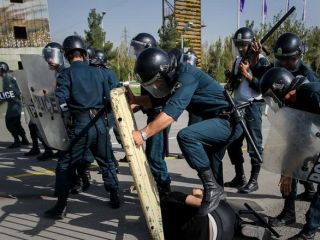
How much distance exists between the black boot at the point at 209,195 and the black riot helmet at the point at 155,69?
0.83 m

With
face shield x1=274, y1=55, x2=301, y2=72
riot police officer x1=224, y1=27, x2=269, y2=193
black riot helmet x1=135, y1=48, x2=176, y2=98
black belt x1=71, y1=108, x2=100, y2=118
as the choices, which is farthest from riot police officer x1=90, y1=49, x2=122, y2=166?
face shield x1=274, y1=55, x2=301, y2=72

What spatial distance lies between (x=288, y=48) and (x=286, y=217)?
162 centimetres

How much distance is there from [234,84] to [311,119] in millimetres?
2103

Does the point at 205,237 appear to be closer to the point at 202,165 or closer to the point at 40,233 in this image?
the point at 202,165

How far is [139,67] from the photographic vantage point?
3.28m

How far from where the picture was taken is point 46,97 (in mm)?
4555

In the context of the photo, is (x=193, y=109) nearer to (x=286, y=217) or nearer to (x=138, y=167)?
(x=138, y=167)

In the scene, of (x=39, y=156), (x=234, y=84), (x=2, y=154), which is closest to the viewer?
(x=234, y=84)

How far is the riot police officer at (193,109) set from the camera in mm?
3100

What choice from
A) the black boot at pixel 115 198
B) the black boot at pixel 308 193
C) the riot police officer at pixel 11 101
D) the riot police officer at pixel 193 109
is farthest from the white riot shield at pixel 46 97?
the riot police officer at pixel 11 101

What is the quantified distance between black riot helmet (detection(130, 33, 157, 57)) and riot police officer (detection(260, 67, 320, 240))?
1953 millimetres

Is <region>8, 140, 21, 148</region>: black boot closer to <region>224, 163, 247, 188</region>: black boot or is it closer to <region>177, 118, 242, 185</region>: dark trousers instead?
<region>224, 163, 247, 188</region>: black boot

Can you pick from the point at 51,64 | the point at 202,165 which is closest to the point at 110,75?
the point at 51,64

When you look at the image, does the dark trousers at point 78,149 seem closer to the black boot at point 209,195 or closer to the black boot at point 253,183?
the black boot at point 209,195
